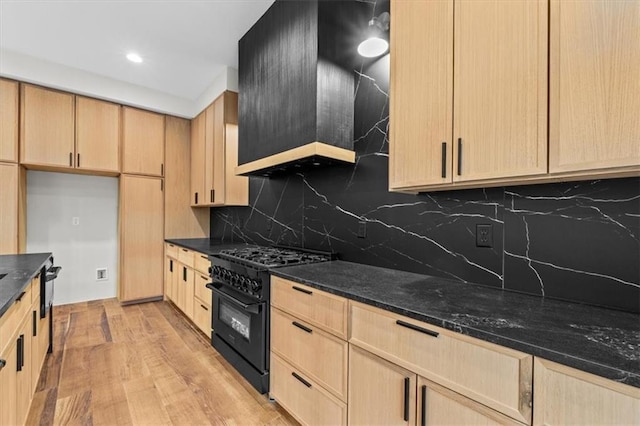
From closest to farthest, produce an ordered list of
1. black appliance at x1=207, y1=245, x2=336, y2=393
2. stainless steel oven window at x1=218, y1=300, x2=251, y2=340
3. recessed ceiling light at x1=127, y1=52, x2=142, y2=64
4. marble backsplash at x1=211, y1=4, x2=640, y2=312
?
marble backsplash at x1=211, y1=4, x2=640, y2=312, black appliance at x1=207, y1=245, x2=336, y2=393, stainless steel oven window at x1=218, y1=300, x2=251, y2=340, recessed ceiling light at x1=127, y1=52, x2=142, y2=64

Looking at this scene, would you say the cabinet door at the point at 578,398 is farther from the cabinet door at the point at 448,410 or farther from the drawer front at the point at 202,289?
the drawer front at the point at 202,289

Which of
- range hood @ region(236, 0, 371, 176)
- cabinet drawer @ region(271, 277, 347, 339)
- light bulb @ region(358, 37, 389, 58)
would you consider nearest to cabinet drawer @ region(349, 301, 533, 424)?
cabinet drawer @ region(271, 277, 347, 339)

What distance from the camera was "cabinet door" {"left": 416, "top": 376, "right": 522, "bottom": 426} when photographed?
89 centimetres

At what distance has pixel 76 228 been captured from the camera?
3.83m

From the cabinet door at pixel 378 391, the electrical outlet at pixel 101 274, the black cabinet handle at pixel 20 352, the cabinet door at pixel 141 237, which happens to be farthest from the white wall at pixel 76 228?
the cabinet door at pixel 378 391

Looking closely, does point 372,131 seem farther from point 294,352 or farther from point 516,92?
point 294,352

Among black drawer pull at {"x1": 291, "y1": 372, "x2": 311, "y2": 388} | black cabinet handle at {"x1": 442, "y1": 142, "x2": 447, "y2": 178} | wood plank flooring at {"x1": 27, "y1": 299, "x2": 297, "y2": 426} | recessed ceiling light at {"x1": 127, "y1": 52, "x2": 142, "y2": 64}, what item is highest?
recessed ceiling light at {"x1": 127, "y1": 52, "x2": 142, "y2": 64}

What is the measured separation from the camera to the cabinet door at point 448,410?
887 mm

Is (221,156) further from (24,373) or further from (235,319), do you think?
(24,373)

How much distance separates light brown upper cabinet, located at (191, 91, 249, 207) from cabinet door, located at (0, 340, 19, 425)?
214 centimetres

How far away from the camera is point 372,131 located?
2.00 metres

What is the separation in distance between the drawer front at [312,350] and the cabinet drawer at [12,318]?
3.85 ft

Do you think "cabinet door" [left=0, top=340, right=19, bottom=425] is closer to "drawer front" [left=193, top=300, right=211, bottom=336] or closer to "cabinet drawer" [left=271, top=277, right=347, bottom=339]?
"cabinet drawer" [left=271, top=277, right=347, bottom=339]

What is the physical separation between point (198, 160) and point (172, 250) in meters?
1.23
